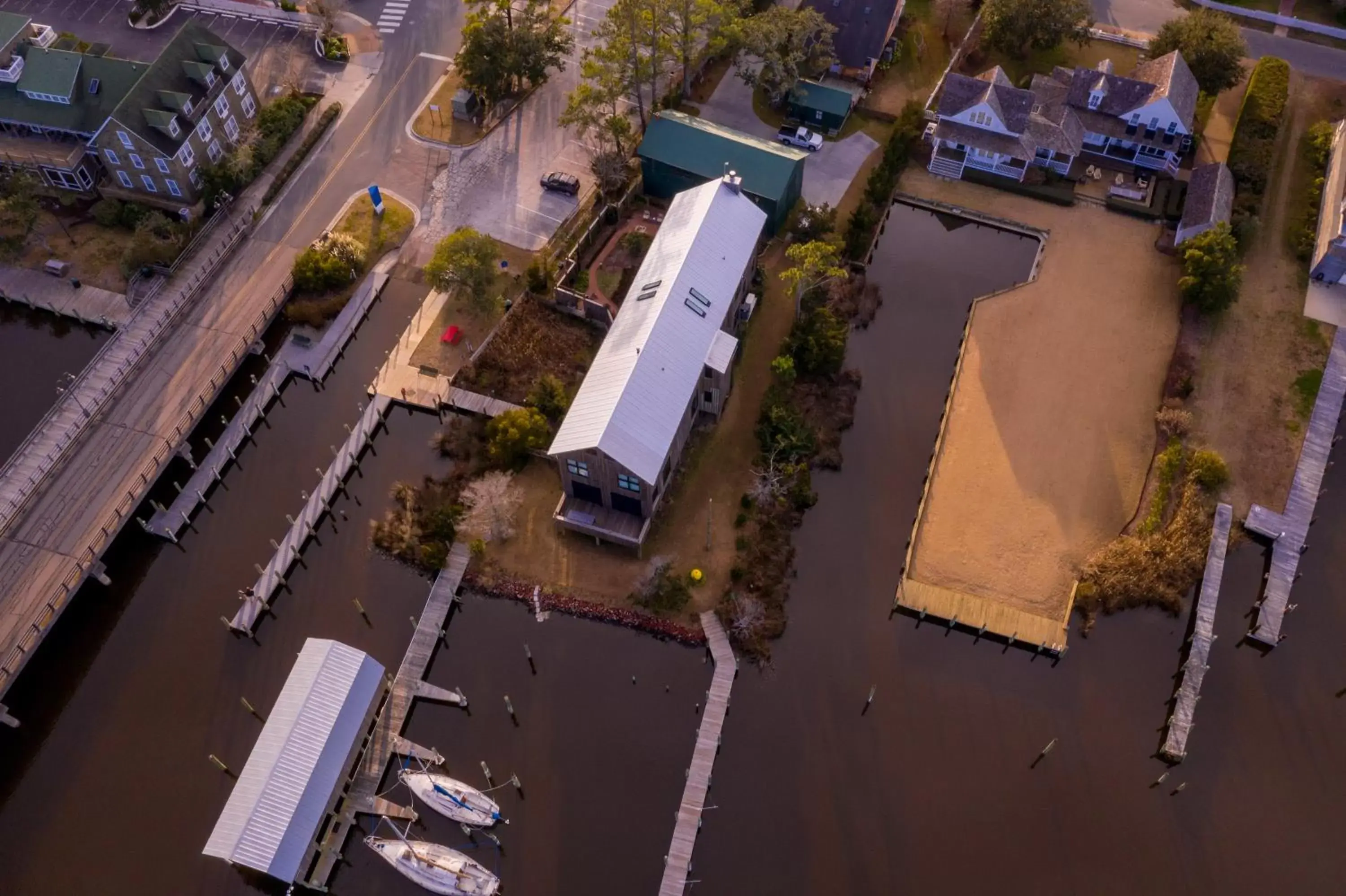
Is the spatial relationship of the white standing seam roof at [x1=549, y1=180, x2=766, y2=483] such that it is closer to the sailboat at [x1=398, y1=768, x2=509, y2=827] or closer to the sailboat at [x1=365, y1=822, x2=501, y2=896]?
the sailboat at [x1=398, y1=768, x2=509, y2=827]

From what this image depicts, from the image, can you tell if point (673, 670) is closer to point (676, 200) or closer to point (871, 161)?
point (676, 200)

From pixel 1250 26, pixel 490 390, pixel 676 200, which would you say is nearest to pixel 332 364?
pixel 490 390

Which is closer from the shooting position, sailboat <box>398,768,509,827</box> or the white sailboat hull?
the white sailboat hull

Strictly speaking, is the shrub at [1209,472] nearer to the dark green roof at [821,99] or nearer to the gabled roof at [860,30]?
the dark green roof at [821,99]

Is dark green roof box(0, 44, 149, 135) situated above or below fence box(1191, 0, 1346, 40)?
below

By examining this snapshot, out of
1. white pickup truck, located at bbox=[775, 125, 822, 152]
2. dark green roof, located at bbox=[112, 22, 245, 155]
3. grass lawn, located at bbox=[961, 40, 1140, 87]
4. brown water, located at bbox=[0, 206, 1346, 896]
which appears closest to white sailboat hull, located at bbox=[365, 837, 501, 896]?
brown water, located at bbox=[0, 206, 1346, 896]

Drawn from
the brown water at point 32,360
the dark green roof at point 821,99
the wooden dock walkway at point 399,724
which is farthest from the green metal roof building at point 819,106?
the brown water at point 32,360
